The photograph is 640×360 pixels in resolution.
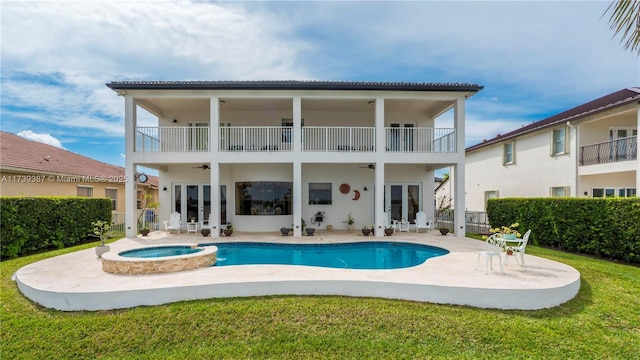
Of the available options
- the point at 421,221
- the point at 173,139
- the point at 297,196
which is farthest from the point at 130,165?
the point at 421,221

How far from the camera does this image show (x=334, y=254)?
10930 mm

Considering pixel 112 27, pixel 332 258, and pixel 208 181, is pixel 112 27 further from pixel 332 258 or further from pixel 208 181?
pixel 332 258

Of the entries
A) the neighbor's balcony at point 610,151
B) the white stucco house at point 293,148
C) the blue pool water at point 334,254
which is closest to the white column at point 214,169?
the white stucco house at point 293,148

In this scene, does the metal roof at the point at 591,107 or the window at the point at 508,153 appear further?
the window at the point at 508,153

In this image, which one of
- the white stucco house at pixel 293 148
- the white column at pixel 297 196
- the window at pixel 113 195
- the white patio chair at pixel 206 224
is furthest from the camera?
the window at pixel 113 195

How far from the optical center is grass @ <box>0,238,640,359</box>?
4676 mm

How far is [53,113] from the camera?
23.3 m

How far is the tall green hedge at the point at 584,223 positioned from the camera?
364 inches

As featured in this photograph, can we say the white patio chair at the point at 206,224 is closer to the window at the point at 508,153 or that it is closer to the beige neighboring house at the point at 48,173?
the beige neighboring house at the point at 48,173

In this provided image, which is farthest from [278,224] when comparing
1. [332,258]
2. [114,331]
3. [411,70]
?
[411,70]

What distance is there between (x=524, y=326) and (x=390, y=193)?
1130 cm

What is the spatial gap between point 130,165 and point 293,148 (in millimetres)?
7643

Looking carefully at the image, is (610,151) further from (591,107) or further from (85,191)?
(85,191)

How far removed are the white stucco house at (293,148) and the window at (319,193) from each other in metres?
0.06
